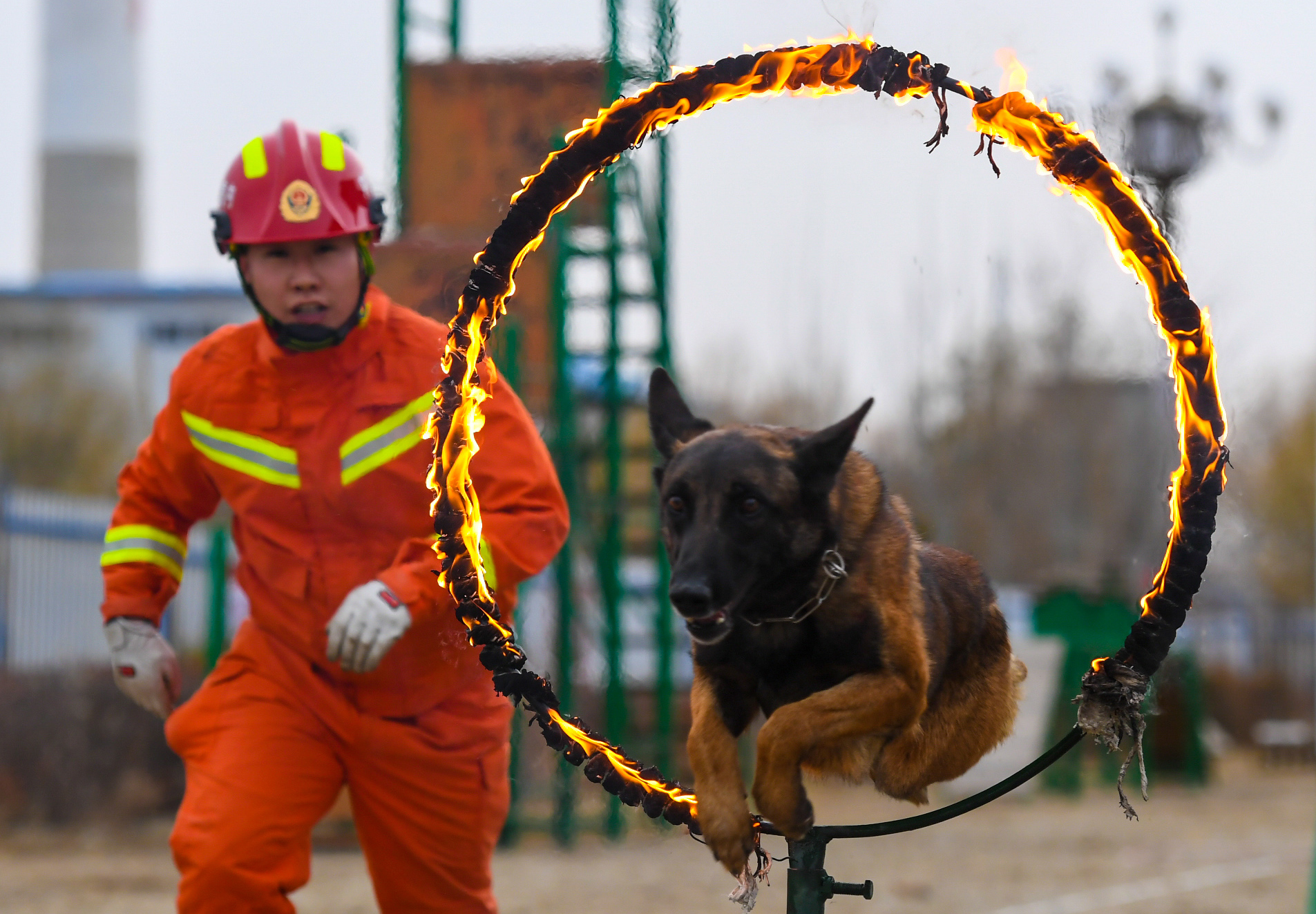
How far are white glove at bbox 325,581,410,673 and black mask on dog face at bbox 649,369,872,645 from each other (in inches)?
45.2

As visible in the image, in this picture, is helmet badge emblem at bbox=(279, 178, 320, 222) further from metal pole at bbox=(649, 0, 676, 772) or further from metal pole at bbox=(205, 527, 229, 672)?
metal pole at bbox=(205, 527, 229, 672)

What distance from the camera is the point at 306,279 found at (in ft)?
12.2

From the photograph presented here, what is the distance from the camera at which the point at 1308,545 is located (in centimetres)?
830

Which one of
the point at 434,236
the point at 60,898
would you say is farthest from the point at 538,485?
the point at 60,898

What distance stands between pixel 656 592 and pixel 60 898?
4140 mm

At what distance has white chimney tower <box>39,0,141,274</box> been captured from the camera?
4228 centimetres

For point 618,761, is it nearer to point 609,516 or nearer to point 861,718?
point 861,718

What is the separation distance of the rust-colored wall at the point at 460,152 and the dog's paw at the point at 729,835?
3.17 metres

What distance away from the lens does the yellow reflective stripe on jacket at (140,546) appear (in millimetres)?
3930

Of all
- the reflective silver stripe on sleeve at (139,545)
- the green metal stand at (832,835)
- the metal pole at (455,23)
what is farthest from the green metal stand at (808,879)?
the metal pole at (455,23)

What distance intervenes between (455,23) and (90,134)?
119 feet

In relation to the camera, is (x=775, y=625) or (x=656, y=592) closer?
(x=775, y=625)

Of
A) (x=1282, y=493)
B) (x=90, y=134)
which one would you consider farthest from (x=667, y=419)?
(x=90, y=134)

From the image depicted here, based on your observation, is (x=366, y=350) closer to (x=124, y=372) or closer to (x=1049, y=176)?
(x=1049, y=176)
